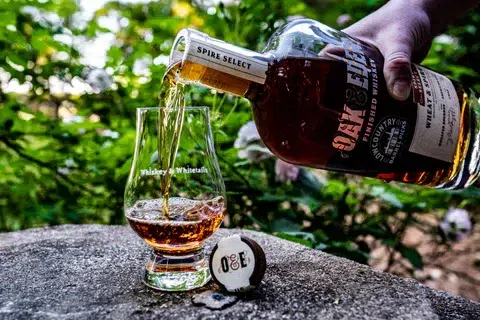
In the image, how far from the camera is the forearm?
1227 mm

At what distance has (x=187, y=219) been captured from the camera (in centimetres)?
91

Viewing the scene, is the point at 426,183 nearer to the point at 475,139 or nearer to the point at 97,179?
the point at 475,139

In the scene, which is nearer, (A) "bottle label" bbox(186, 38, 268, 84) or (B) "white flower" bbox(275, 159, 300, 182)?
(A) "bottle label" bbox(186, 38, 268, 84)

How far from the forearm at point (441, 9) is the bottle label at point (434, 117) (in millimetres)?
259

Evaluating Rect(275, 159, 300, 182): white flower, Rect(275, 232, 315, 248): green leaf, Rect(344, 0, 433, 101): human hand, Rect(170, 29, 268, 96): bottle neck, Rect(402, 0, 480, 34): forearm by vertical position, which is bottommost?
Rect(275, 232, 315, 248): green leaf

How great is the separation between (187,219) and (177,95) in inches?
9.3

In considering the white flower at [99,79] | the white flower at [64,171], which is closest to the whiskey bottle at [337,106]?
the white flower at [99,79]

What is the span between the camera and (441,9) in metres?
1.26

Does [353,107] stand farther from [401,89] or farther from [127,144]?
[127,144]

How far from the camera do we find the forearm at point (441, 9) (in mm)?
1227

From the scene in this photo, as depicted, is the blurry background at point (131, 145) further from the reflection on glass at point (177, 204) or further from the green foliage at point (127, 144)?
the reflection on glass at point (177, 204)

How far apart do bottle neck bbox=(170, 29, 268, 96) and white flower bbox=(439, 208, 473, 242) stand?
4.49 feet

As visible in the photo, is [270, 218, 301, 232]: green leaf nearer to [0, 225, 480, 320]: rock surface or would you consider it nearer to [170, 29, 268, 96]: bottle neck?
[0, 225, 480, 320]: rock surface

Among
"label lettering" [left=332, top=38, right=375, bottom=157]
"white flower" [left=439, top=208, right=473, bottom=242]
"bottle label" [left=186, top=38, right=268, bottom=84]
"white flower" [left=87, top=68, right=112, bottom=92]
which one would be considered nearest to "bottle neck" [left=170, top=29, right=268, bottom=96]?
"bottle label" [left=186, top=38, right=268, bottom=84]
